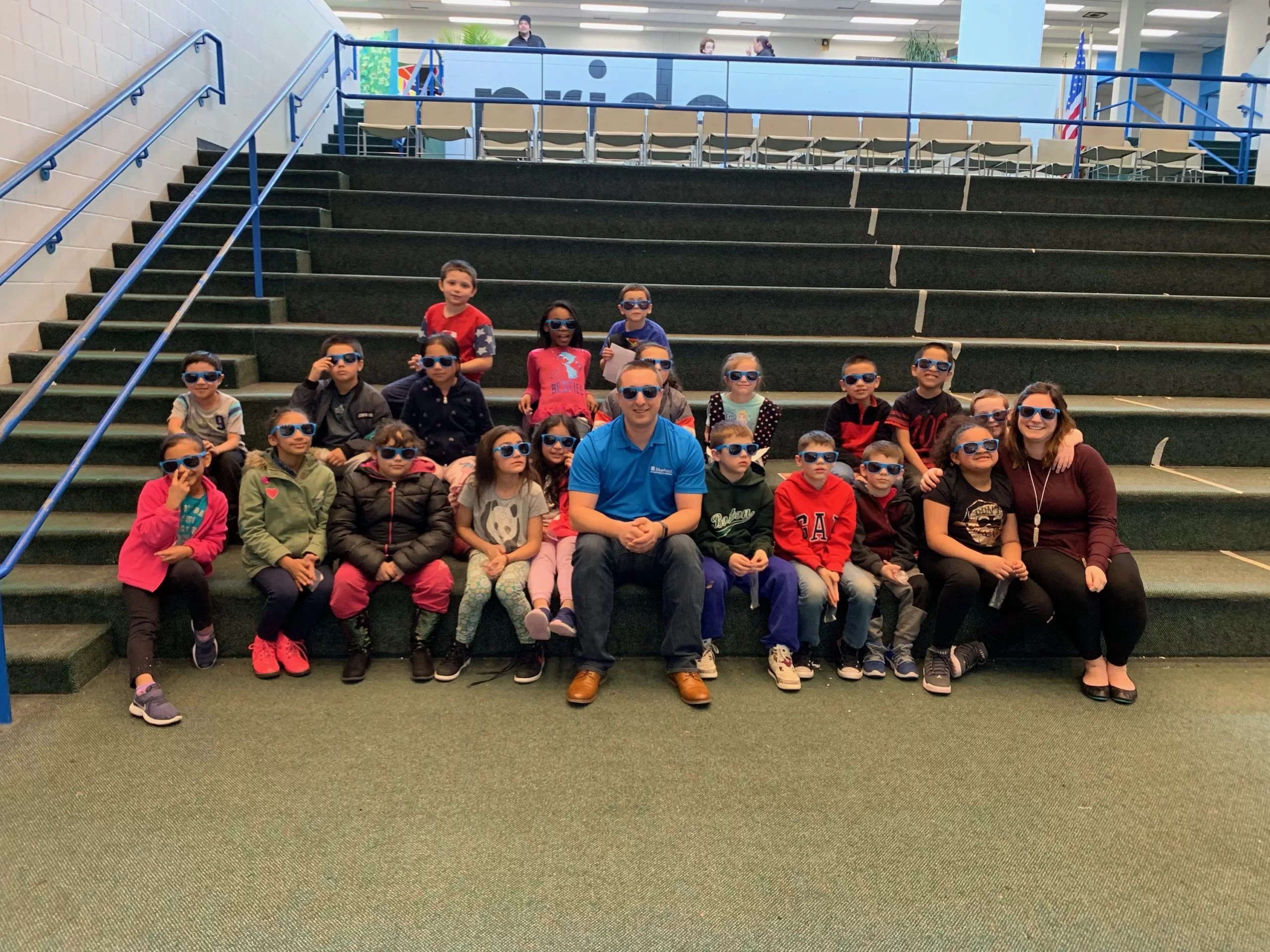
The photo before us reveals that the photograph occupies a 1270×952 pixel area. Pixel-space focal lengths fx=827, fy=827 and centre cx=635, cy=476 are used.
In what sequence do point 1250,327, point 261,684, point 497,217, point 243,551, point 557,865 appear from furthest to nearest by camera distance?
point 497,217, point 1250,327, point 243,551, point 261,684, point 557,865

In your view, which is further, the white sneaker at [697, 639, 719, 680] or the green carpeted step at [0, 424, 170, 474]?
the green carpeted step at [0, 424, 170, 474]

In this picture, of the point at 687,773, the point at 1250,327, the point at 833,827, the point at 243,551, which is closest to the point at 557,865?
the point at 687,773

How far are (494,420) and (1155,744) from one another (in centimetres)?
297

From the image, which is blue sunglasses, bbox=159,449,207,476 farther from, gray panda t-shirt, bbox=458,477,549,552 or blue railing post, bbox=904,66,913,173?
blue railing post, bbox=904,66,913,173

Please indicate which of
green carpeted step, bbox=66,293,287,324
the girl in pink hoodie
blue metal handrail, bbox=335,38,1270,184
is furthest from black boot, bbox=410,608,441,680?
blue metal handrail, bbox=335,38,1270,184

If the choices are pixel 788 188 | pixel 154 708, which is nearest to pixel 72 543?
pixel 154 708

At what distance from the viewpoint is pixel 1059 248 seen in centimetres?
562

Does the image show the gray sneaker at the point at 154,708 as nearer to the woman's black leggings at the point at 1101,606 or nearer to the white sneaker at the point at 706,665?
the white sneaker at the point at 706,665

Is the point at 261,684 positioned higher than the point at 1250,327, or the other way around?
the point at 1250,327

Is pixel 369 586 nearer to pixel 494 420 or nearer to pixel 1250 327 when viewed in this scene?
pixel 494 420

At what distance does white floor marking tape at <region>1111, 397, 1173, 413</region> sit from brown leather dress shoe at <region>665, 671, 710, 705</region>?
116 inches

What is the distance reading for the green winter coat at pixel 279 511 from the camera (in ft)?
9.68

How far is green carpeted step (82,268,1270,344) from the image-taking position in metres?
4.81

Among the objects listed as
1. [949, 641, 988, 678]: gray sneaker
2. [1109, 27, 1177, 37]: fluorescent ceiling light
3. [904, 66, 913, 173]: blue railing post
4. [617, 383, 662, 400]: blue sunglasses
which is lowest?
[949, 641, 988, 678]: gray sneaker
